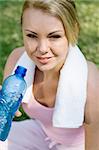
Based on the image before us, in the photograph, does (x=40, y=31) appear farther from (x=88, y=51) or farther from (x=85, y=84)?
(x=88, y=51)

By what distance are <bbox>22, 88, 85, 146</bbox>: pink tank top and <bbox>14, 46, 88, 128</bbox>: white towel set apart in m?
0.10

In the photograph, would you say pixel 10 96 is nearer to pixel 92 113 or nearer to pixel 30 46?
pixel 30 46

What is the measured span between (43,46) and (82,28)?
7.42 ft

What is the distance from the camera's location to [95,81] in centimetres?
229

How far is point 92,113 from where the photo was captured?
7.54 ft

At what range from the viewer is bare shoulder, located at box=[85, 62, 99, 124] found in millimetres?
2273

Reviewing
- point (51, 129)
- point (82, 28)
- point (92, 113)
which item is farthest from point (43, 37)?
point (82, 28)

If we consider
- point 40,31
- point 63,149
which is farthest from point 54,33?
point 63,149

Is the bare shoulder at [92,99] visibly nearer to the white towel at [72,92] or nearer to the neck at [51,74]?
Answer: the white towel at [72,92]

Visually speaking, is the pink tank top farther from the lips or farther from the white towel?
the lips

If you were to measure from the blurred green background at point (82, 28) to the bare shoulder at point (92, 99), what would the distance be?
1613 mm

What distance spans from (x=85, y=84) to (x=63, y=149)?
42 centimetres

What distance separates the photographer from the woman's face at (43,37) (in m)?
2.08

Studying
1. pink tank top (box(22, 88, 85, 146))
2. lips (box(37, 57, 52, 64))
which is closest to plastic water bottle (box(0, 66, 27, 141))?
lips (box(37, 57, 52, 64))
